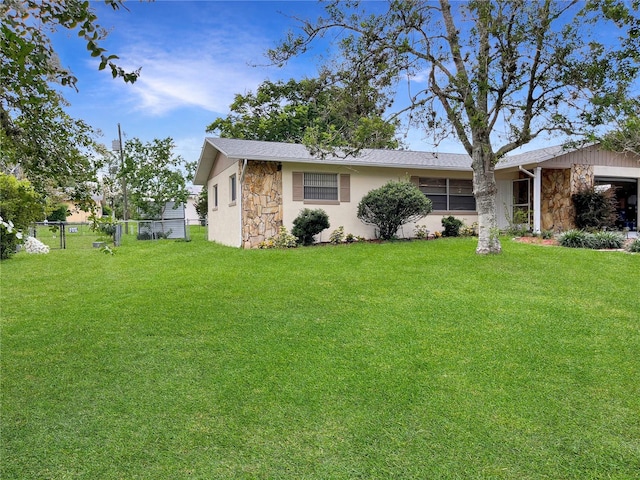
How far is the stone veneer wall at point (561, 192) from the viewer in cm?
1470

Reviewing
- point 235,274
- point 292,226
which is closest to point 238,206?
point 292,226

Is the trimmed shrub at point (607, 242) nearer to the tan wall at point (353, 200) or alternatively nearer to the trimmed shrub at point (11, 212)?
the tan wall at point (353, 200)

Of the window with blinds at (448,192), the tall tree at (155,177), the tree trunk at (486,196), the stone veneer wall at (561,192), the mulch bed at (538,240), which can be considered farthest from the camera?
the tall tree at (155,177)

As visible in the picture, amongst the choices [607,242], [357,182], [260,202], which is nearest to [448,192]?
[357,182]

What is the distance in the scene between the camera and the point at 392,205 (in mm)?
12016

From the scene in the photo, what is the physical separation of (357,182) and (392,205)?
1.77 meters

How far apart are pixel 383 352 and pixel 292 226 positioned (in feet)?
28.2

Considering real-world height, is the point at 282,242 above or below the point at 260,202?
below

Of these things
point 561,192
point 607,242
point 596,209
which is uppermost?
point 561,192

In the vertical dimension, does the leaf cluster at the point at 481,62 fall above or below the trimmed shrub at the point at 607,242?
above

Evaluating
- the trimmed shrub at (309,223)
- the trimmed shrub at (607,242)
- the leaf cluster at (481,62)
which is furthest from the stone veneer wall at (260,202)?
the trimmed shrub at (607,242)

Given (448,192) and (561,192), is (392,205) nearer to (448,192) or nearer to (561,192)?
(448,192)

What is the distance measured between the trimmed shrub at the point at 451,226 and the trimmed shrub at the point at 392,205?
1650mm

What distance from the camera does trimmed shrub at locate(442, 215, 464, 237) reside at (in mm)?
14008
